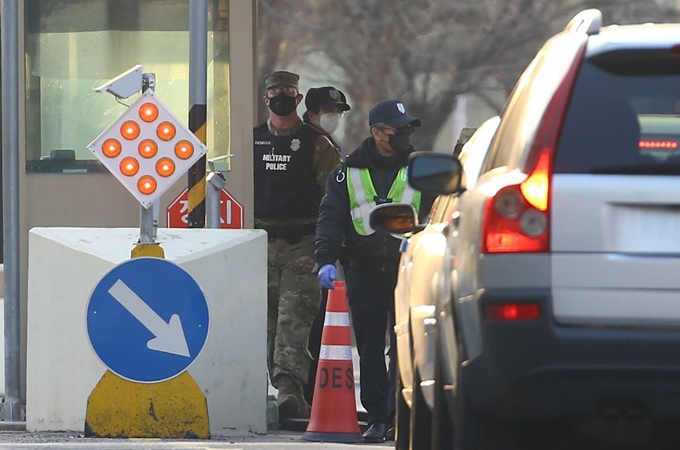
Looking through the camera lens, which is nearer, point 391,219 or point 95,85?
point 391,219

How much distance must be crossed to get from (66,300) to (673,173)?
5543mm

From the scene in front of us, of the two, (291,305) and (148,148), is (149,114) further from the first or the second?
(291,305)

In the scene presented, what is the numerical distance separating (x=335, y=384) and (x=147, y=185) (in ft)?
6.21

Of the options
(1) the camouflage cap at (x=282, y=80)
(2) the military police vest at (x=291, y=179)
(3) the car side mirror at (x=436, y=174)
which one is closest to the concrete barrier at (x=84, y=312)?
(2) the military police vest at (x=291, y=179)

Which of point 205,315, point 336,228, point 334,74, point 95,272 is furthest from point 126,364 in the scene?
point 334,74

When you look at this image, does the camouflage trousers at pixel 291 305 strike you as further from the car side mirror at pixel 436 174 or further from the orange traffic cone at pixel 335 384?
the car side mirror at pixel 436 174

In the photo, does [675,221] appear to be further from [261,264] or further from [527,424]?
[261,264]

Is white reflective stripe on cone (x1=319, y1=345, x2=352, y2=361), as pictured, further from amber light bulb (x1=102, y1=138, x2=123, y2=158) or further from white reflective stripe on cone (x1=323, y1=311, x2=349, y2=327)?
amber light bulb (x1=102, y1=138, x2=123, y2=158)

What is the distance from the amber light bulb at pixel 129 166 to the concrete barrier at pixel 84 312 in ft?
2.57

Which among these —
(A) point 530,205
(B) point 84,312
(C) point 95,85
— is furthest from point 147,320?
(C) point 95,85

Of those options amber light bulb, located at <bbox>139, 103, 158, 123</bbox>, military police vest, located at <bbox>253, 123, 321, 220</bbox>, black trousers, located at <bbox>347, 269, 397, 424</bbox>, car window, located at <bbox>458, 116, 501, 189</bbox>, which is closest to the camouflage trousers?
military police vest, located at <bbox>253, 123, 321, 220</bbox>

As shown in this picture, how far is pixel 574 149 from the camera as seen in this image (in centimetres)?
491

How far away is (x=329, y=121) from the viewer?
13.0 metres

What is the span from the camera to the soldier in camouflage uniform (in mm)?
11781
